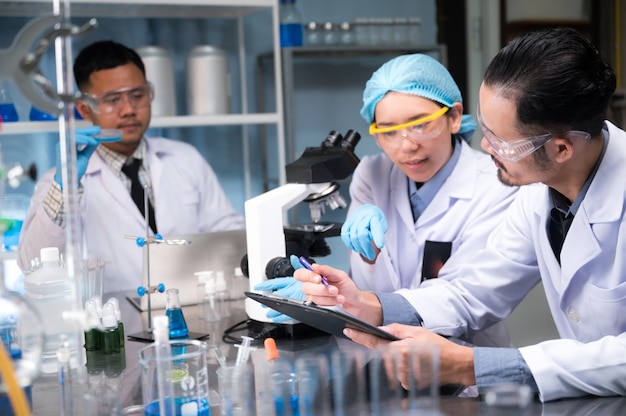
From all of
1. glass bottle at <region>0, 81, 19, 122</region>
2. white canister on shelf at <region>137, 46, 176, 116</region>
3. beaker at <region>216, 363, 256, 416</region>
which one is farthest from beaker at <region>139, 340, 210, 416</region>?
white canister on shelf at <region>137, 46, 176, 116</region>

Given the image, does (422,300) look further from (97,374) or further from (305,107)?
(305,107)

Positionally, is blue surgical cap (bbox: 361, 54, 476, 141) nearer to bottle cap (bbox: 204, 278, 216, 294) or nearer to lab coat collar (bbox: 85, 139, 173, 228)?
bottle cap (bbox: 204, 278, 216, 294)

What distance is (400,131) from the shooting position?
82.0 inches

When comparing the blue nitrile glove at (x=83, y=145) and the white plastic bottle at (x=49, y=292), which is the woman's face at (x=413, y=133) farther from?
the white plastic bottle at (x=49, y=292)

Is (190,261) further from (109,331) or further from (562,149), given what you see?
(562,149)

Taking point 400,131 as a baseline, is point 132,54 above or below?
above

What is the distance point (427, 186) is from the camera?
223cm

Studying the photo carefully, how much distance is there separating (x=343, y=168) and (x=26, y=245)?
34.1 inches

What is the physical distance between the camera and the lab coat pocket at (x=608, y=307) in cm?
145

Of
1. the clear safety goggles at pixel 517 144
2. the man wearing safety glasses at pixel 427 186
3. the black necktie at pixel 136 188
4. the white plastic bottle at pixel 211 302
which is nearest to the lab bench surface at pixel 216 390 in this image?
the white plastic bottle at pixel 211 302

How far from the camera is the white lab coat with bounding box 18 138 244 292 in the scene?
266 cm

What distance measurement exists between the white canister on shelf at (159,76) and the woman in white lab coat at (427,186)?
1.25 meters

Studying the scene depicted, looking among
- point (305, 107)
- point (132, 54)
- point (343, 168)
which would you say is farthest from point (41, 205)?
point (305, 107)

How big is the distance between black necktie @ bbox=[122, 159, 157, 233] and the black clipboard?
4.26 feet
